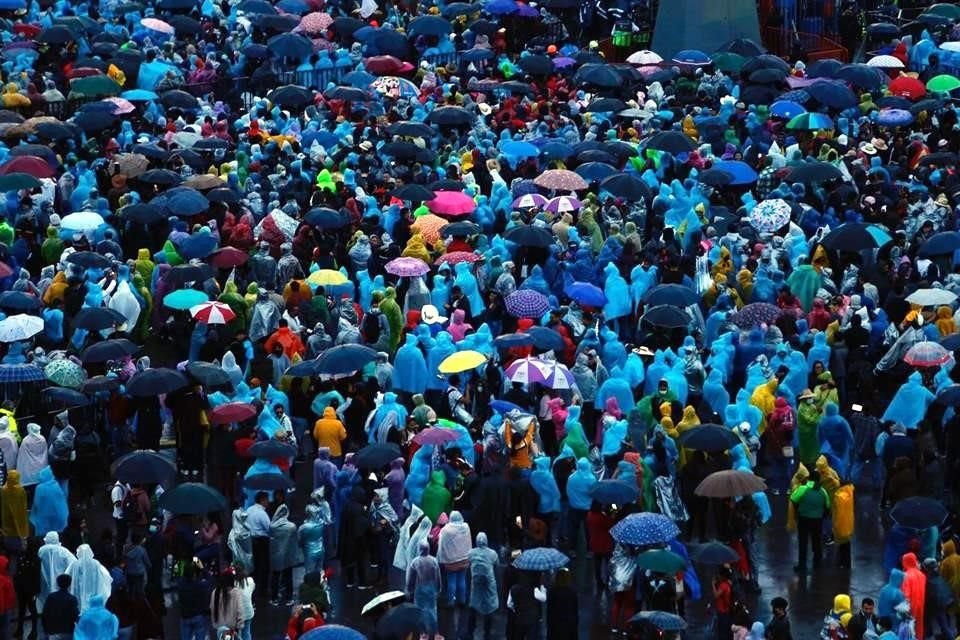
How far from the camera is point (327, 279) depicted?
94.5 feet

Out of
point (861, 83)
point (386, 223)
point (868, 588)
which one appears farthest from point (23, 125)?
point (868, 588)

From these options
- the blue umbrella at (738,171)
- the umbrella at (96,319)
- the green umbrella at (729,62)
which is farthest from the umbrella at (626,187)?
the green umbrella at (729,62)

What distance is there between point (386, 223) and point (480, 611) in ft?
34.2

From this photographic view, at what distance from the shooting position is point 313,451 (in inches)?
1052

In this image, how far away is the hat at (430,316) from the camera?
92.2 feet

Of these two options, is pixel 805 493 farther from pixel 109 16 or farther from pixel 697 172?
pixel 109 16

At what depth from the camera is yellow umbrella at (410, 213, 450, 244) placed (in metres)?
30.6

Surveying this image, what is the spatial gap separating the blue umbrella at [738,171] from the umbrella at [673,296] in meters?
5.43

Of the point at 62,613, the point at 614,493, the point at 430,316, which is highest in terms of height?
the point at 430,316

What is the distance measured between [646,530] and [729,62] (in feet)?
64.7

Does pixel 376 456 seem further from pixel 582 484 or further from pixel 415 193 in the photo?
pixel 415 193

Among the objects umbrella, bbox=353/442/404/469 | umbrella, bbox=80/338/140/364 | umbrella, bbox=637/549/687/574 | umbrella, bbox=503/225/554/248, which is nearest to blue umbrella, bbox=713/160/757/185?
umbrella, bbox=503/225/554/248

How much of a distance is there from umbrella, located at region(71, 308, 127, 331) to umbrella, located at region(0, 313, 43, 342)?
1.43ft

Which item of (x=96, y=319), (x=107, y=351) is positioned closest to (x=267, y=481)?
(x=107, y=351)
